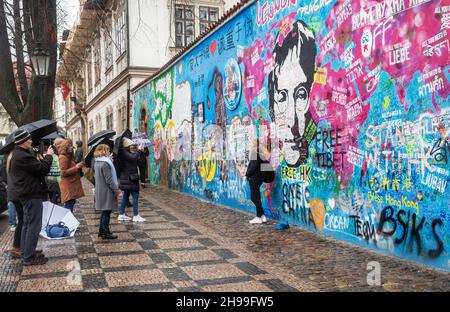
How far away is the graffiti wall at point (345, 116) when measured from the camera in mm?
5191

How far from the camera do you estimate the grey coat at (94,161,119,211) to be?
7.21 meters

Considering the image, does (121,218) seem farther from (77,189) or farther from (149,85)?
(149,85)

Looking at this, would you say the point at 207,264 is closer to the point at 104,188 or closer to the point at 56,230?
the point at 104,188

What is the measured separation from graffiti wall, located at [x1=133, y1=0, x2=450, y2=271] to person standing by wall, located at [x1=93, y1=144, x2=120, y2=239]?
311 centimetres

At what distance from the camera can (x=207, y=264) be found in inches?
223

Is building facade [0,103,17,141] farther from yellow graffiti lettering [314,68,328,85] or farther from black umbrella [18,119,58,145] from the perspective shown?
yellow graffiti lettering [314,68,328,85]

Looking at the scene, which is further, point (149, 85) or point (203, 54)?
point (149, 85)

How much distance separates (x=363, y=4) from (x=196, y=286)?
4345 mm

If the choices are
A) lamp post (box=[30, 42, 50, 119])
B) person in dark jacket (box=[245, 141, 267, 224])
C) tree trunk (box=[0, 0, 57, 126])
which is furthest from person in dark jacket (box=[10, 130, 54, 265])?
tree trunk (box=[0, 0, 57, 126])

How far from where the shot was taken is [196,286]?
4.75 m

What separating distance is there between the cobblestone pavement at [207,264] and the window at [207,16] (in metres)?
16.2

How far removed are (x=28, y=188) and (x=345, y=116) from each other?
174 inches

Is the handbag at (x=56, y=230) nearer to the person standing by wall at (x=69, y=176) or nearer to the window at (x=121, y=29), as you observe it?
the person standing by wall at (x=69, y=176)
